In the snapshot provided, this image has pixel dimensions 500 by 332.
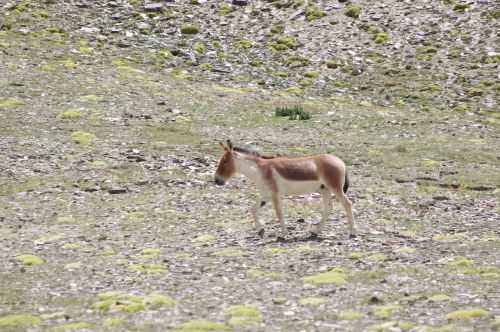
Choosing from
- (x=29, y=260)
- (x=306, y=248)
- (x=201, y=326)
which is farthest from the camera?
(x=306, y=248)

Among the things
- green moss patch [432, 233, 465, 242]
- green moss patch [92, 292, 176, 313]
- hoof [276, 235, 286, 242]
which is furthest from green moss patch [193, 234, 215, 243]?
green moss patch [92, 292, 176, 313]

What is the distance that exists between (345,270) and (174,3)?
45.2 meters

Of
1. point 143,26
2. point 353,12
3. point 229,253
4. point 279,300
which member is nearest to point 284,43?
point 353,12

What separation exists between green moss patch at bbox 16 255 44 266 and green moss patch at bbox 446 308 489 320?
965 cm

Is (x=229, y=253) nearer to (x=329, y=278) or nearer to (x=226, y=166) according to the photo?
(x=226, y=166)

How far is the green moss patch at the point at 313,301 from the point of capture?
1673 centimetres

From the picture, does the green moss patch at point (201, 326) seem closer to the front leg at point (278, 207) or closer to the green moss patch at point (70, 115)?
the front leg at point (278, 207)

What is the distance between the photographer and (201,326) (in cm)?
1516

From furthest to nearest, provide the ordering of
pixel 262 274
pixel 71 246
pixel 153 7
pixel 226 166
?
pixel 153 7 < pixel 226 166 < pixel 71 246 < pixel 262 274

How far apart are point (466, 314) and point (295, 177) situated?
26.8 ft

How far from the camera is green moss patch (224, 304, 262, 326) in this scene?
15445 mm

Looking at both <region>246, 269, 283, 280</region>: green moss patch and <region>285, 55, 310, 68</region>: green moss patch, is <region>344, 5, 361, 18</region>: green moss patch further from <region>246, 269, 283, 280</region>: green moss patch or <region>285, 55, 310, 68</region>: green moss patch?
<region>246, 269, 283, 280</region>: green moss patch

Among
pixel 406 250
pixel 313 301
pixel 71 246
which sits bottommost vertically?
pixel 71 246

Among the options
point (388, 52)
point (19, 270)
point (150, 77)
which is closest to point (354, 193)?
point (19, 270)
